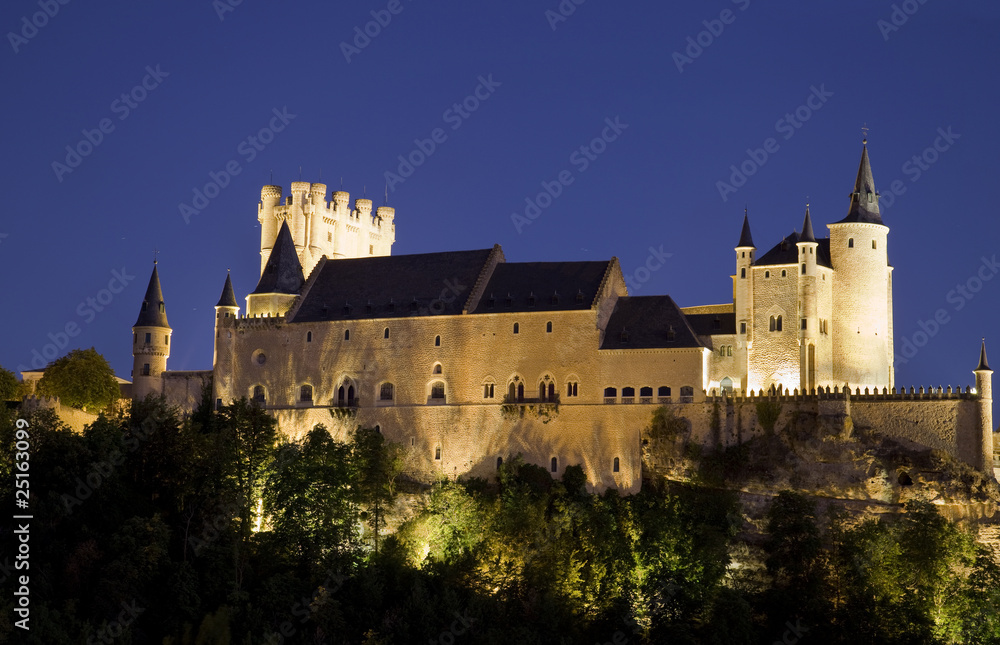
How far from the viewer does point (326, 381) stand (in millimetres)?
85562

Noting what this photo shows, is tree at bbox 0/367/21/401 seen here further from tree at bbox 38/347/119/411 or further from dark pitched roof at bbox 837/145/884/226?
dark pitched roof at bbox 837/145/884/226

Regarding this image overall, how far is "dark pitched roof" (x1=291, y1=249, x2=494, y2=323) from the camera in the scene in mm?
85375

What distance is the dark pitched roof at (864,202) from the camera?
273 feet

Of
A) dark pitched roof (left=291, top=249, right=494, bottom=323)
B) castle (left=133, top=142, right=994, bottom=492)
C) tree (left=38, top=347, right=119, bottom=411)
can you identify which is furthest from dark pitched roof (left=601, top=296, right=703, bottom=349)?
tree (left=38, top=347, right=119, bottom=411)

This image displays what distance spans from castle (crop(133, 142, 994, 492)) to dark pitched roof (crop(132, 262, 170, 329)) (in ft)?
29.1

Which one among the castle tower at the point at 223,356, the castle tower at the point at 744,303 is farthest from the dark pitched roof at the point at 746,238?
the castle tower at the point at 223,356

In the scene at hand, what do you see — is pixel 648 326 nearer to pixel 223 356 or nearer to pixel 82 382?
pixel 223 356

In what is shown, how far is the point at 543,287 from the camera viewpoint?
84188 mm

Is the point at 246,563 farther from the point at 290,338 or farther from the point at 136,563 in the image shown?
the point at 290,338

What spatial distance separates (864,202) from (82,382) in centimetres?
4568

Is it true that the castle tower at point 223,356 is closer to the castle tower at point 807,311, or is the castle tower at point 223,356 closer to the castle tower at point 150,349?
the castle tower at point 150,349

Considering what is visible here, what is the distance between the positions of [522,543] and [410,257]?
72.5ft

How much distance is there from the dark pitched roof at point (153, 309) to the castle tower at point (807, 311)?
3928 cm

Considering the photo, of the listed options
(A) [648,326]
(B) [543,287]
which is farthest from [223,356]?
(A) [648,326]
